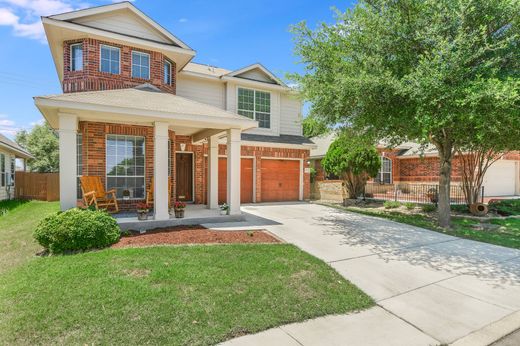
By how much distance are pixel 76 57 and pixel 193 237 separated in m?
9.05

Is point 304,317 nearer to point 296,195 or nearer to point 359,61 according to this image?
point 359,61

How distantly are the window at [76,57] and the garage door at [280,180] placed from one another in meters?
9.21

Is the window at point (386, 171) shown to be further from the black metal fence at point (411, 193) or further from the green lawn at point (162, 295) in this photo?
the green lawn at point (162, 295)

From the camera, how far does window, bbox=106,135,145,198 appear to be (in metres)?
10.2

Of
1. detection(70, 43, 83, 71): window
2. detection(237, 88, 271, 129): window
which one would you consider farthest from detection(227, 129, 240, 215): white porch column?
detection(70, 43, 83, 71): window

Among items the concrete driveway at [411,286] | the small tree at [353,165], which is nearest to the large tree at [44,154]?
the small tree at [353,165]

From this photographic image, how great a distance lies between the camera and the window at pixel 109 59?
11328mm

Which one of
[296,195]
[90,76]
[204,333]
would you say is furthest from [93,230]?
[296,195]

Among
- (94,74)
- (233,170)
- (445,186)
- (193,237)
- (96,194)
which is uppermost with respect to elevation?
(94,74)

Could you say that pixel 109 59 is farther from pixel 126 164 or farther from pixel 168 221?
pixel 168 221

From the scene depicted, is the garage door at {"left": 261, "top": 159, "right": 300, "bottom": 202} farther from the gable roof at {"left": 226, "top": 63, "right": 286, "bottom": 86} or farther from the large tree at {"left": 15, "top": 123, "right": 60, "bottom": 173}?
the large tree at {"left": 15, "top": 123, "right": 60, "bottom": 173}

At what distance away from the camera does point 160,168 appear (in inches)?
328

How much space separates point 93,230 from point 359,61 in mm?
8443

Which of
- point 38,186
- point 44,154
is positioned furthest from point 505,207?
point 44,154
